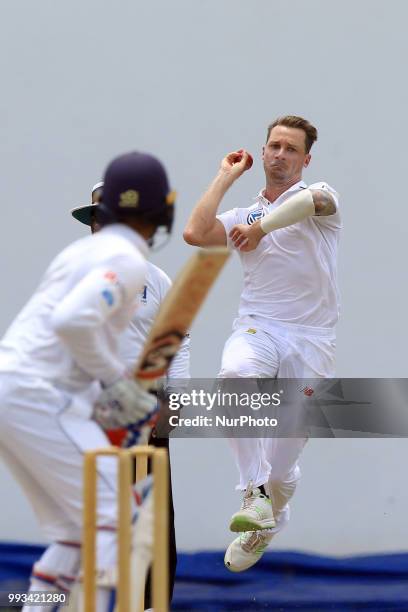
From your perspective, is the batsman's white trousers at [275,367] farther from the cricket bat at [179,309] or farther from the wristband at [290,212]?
the cricket bat at [179,309]

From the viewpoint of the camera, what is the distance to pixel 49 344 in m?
3.27

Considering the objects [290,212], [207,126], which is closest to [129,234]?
[290,212]

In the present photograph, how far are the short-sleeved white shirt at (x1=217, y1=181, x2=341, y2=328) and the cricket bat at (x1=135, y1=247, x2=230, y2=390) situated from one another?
1.82 meters

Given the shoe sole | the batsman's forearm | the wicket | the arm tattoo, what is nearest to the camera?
the wicket

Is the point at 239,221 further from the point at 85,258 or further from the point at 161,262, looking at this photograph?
the point at 85,258

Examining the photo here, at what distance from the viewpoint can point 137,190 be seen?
11.0 feet

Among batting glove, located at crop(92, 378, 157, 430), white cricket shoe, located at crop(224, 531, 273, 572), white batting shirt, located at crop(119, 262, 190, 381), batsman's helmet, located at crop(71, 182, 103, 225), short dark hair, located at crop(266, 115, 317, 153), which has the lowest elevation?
white cricket shoe, located at crop(224, 531, 273, 572)

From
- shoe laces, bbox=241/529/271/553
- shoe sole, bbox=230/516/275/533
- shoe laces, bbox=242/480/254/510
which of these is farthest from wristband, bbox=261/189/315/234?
shoe laces, bbox=241/529/271/553

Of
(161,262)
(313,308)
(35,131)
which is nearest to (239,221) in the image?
(313,308)

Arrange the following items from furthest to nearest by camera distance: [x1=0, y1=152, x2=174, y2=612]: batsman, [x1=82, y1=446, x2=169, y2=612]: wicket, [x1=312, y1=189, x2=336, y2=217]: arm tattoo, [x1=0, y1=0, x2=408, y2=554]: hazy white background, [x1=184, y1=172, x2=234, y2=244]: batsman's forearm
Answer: [x1=0, y1=0, x2=408, y2=554]: hazy white background, [x1=184, y1=172, x2=234, y2=244]: batsman's forearm, [x1=312, y1=189, x2=336, y2=217]: arm tattoo, [x1=0, y1=152, x2=174, y2=612]: batsman, [x1=82, y1=446, x2=169, y2=612]: wicket

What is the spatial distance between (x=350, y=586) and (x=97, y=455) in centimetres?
321

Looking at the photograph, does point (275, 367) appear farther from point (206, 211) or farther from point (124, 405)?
point (124, 405)

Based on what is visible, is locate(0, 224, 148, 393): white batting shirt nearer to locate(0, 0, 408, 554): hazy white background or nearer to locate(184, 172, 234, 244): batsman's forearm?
locate(184, 172, 234, 244): batsman's forearm

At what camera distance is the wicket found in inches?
120
